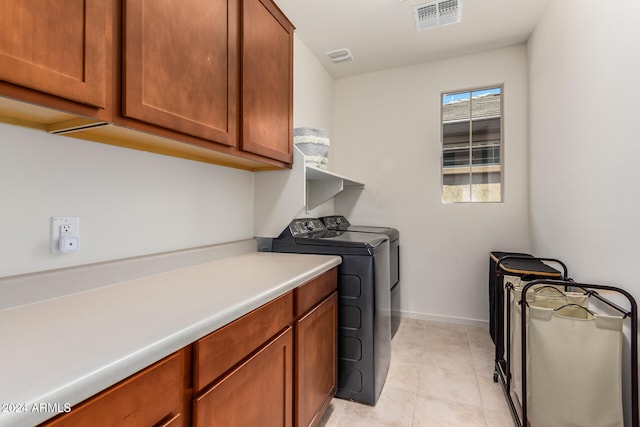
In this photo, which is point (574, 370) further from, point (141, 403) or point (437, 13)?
point (437, 13)

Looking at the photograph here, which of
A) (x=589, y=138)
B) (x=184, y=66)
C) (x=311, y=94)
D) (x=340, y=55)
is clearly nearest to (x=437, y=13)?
(x=340, y=55)

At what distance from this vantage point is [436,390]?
6.40 ft

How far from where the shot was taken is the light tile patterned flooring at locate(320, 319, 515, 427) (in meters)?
1.69

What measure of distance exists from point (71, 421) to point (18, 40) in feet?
2.56

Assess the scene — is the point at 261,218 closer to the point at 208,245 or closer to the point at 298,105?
the point at 208,245

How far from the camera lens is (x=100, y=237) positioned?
3.70ft

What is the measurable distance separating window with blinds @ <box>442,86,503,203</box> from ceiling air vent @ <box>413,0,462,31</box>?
2.70ft

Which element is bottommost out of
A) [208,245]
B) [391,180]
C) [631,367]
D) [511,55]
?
[631,367]

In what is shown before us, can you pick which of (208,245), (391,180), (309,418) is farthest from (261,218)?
(391,180)

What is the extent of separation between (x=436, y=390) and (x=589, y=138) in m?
1.70

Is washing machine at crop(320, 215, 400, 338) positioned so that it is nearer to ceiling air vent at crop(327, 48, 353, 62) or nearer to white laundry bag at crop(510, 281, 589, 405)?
white laundry bag at crop(510, 281, 589, 405)

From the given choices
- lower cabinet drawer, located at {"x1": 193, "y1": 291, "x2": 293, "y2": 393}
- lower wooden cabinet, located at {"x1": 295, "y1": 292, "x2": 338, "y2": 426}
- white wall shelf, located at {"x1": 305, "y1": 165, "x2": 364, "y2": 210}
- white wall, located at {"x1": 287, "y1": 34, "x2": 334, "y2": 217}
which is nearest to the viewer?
lower cabinet drawer, located at {"x1": 193, "y1": 291, "x2": 293, "y2": 393}

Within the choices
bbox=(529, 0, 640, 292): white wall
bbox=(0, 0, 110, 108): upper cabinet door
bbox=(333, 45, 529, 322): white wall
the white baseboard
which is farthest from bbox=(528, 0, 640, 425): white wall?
bbox=(0, 0, 110, 108): upper cabinet door

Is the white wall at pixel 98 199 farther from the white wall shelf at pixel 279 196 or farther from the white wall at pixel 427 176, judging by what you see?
the white wall at pixel 427 176
